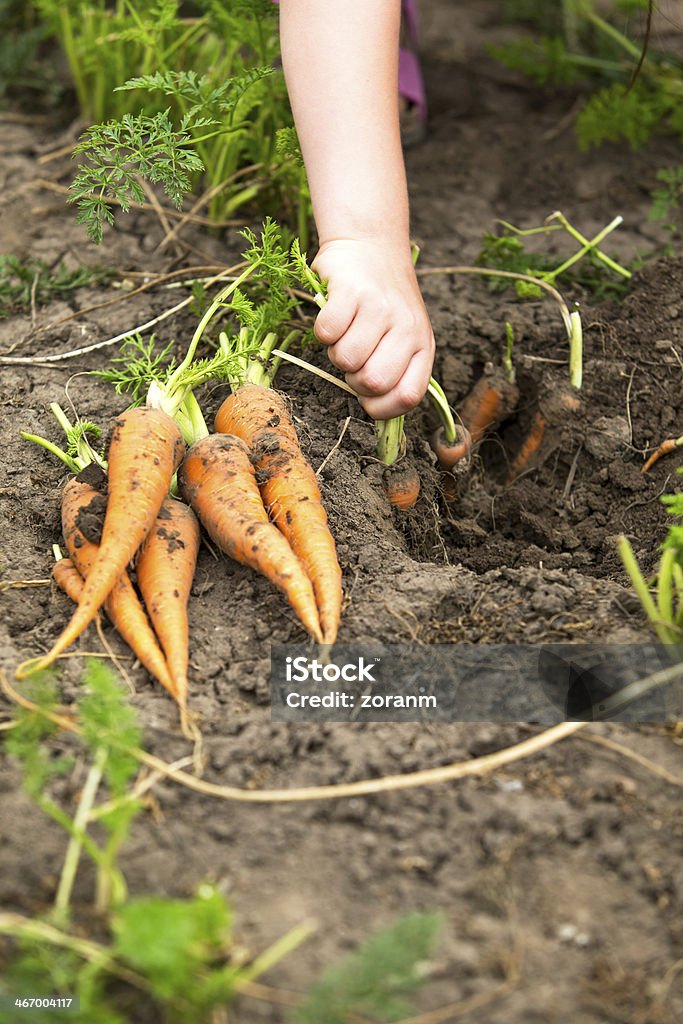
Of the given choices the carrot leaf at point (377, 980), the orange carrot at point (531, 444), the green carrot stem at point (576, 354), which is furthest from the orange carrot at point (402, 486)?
the carrot leaf at point (377, 980)

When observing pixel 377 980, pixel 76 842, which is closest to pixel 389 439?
pixel 76 842

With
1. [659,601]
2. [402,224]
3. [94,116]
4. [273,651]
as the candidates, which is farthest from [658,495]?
[94,116]

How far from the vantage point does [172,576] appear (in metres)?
1.93

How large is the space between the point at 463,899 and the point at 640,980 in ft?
0.85

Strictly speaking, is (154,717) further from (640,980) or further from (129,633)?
(640,980)

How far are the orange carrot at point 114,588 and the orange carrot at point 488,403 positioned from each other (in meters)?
0.98

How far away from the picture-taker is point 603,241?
3064 millimetres

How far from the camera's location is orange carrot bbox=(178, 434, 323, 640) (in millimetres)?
1884

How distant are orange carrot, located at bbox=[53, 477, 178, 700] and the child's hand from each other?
0.60 metres

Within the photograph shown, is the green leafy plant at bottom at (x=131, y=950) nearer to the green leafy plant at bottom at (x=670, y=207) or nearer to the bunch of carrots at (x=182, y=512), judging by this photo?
the bunch of carrots at (x=182, y=512)

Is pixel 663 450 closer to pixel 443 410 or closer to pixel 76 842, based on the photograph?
pixel 443 410

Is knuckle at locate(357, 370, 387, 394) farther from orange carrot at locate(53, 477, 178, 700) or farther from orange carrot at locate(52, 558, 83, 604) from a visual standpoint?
orange carrot at locate(52, 558, 83, 604)

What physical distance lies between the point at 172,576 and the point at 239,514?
18cm

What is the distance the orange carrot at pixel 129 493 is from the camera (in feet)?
6.00
